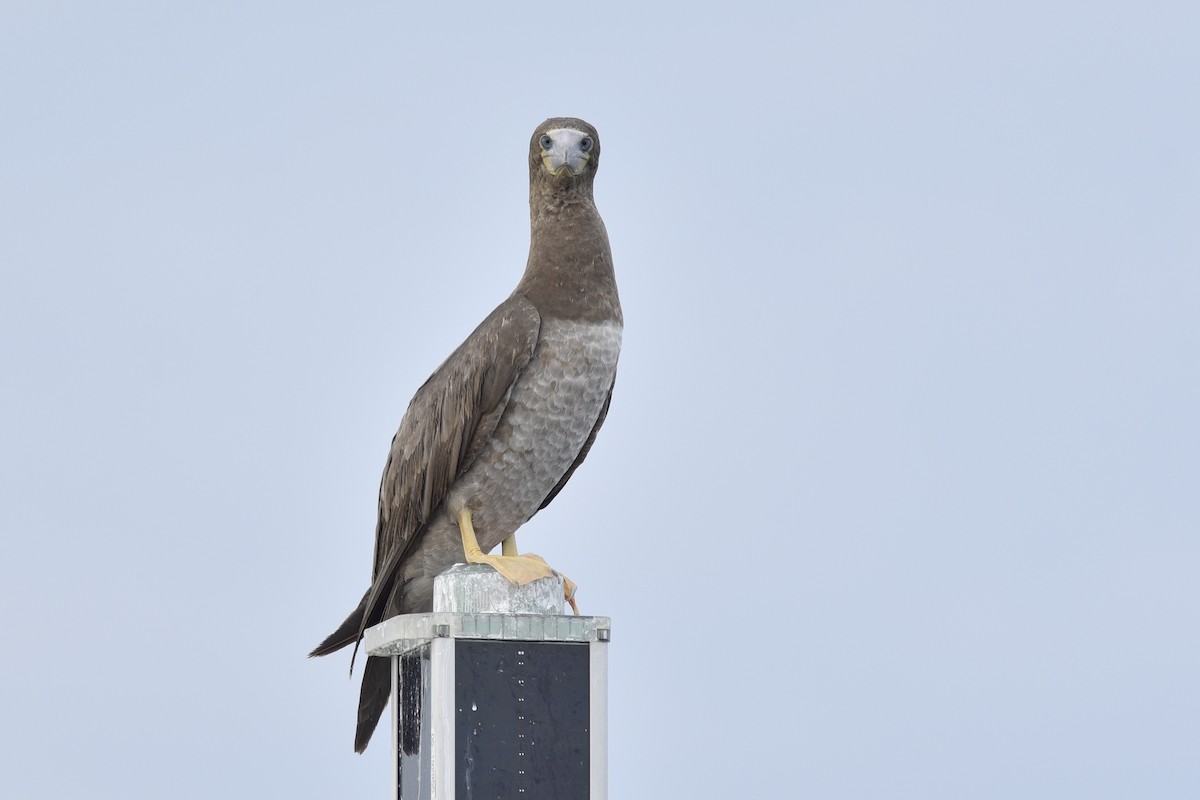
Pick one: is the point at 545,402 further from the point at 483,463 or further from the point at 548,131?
the point at 548,131

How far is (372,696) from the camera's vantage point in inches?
342

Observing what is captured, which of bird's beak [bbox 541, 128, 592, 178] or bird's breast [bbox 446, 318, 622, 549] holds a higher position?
bird's beak [bbox 541, 128, 592, 178]

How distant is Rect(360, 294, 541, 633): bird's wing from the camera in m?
8.50

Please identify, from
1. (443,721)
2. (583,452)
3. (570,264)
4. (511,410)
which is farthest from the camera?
(583,452)

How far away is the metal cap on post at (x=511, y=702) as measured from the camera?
280 inches

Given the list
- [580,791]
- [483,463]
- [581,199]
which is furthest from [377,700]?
[581,199]

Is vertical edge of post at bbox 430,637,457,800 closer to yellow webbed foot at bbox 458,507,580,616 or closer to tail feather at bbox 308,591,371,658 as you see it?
yellow webbed foot at bbox 458,507,580,616

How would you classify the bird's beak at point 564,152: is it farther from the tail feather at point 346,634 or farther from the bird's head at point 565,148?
the tail feather at point 346,634

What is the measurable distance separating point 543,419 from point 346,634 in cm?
163

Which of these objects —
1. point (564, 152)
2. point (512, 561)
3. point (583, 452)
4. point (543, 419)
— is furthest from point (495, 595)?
point (564, 152)

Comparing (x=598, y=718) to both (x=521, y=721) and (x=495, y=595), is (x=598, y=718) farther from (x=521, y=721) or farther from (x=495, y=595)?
(x=495, y=595)

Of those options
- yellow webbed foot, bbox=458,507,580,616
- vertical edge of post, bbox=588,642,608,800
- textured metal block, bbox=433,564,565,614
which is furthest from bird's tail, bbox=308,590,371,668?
vertical edge of post, bbox=588,642,608,800

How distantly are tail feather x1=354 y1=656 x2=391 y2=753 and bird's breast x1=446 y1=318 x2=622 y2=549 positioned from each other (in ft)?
2.87

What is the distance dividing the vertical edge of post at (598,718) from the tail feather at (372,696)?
63.8 inches
